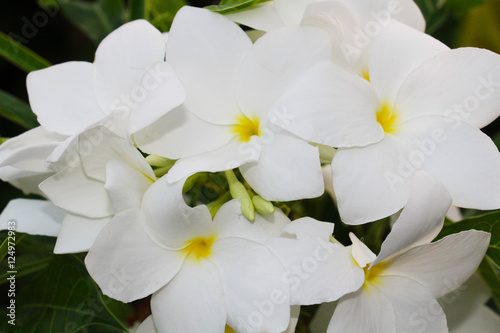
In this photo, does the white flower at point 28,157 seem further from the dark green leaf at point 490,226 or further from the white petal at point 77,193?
the dark green leaf at point 490,226

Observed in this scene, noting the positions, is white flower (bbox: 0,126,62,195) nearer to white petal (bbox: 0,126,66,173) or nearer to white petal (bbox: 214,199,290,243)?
white petal (bbox: 0,126,66,173)

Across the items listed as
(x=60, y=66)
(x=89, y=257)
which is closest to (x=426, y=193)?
(x=89, y=257)

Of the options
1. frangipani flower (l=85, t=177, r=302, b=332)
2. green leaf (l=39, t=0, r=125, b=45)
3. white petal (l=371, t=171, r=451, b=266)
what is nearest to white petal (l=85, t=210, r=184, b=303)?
frangipani flower (l=85, t=177, r=302, b=332)

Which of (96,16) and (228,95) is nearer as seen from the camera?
(228,95)

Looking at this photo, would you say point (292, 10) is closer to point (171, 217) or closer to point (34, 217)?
point (171, 217)

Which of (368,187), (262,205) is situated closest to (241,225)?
(262,205)
